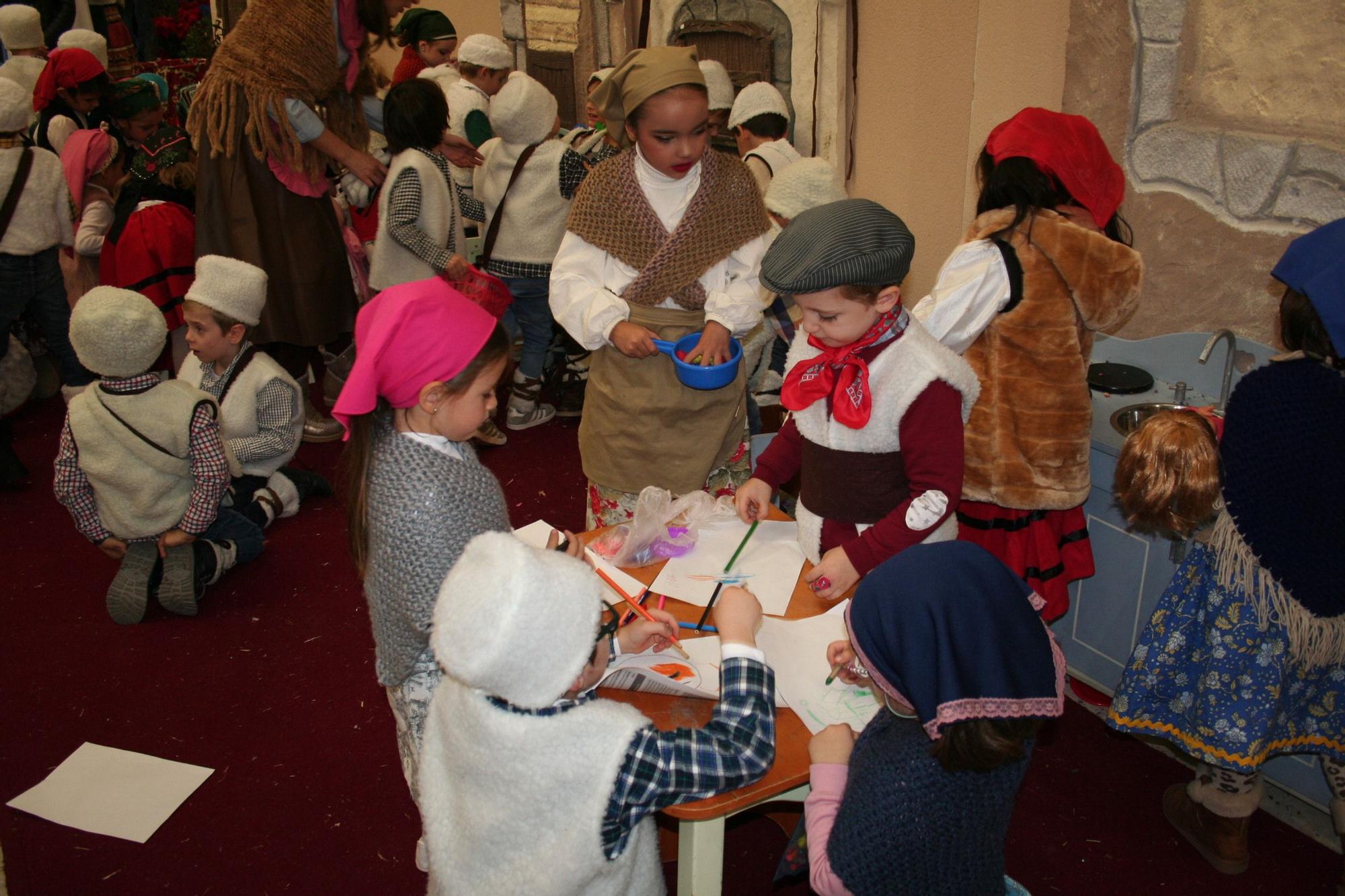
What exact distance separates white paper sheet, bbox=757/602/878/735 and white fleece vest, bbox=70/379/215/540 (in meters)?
2.28

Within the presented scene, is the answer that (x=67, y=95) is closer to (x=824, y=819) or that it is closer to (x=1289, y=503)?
(x=824, y=819)

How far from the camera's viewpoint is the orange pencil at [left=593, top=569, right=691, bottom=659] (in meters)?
1.69

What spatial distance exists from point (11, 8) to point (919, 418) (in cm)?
608

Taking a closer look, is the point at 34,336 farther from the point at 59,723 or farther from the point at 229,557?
the point at 59,723

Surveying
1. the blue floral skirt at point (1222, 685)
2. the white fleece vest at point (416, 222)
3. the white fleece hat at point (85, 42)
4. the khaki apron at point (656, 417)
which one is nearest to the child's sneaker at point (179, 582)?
the white fleece vest at point (416, 222)

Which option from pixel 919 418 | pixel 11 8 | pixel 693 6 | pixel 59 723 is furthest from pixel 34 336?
pixel 919 418

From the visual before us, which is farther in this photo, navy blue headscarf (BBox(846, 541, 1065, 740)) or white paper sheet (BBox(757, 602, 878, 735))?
white paper sheet (BBox(757, 602, 878, 735))

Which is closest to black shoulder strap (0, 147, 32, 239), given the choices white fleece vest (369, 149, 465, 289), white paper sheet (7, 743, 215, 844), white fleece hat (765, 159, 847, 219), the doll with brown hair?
white fleece vest (369, 149, 465, 289)

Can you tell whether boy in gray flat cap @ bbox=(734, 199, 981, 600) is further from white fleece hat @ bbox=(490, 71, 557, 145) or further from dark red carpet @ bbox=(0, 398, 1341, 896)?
white fleece hat @ bbox=(490, 71, 557, 145)

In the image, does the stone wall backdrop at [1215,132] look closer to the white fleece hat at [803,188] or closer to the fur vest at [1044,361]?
the fur vest at [1044,361]

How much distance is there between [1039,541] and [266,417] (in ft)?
8.93

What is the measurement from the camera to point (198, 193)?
4.09 metres

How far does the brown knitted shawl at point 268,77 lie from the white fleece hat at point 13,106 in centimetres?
78

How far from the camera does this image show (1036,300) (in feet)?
7.45
